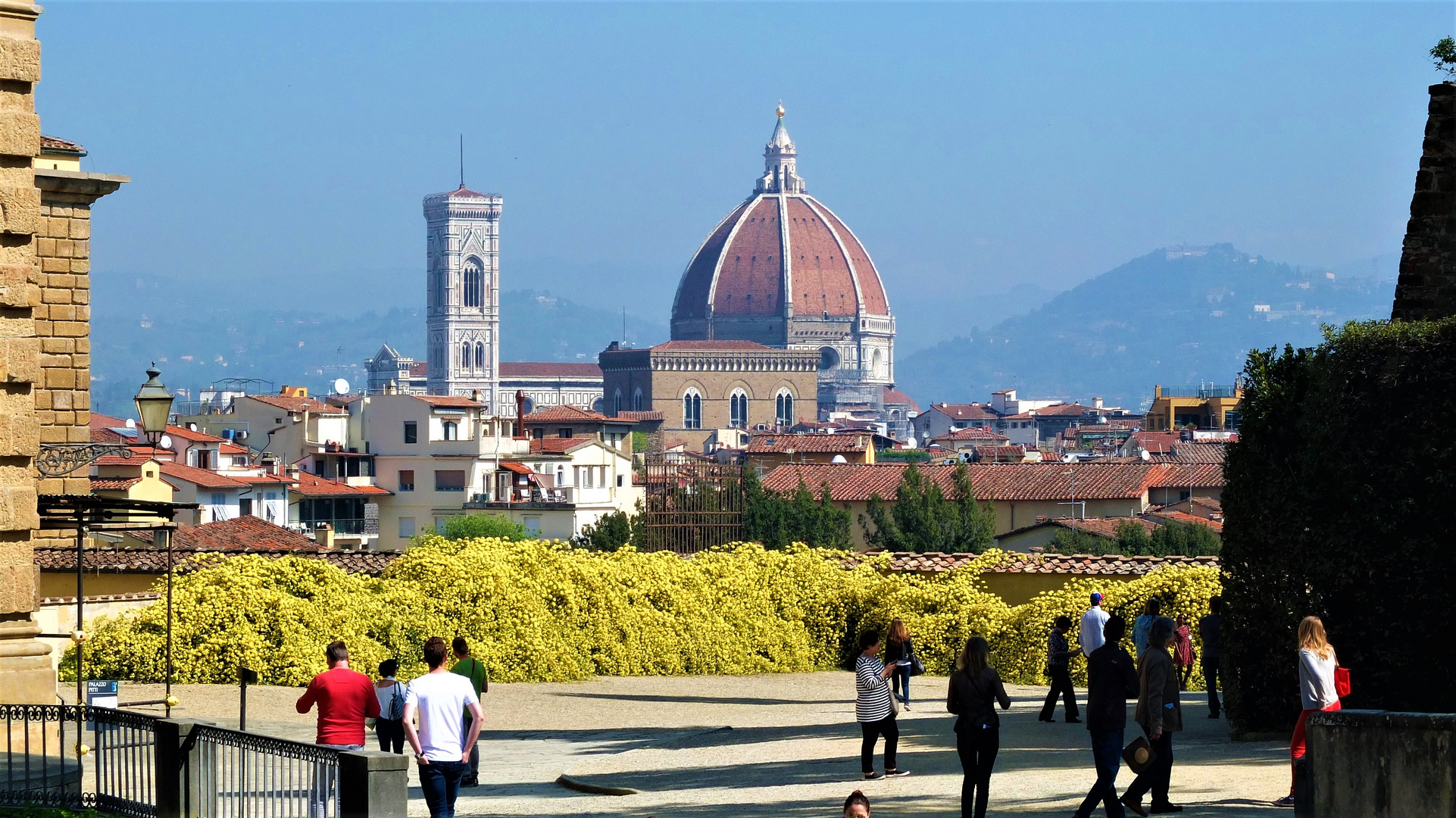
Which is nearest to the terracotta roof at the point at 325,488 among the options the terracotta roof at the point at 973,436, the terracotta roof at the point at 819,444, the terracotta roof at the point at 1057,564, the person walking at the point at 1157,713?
the terracotta roof at the point at 819,444

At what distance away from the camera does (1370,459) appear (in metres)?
14.3

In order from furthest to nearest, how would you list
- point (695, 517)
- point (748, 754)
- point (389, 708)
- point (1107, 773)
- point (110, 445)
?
point (695, 517)
point (748, 754)
point (389, 708)
point (110, 445)
point (1107, 773)

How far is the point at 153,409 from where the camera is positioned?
604 inches

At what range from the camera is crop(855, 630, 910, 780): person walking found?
12.7 m

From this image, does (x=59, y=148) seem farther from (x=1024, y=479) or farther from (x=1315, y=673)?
(x=1024, y=479)

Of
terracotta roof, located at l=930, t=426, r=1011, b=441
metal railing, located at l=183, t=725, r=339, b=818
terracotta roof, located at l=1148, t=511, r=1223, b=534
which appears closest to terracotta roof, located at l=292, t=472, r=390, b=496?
terracotta roof, located at l=1148, t=511, r=1223, b=534

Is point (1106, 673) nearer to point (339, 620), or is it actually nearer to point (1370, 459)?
point (1370, 459)

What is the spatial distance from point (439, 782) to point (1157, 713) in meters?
3.96

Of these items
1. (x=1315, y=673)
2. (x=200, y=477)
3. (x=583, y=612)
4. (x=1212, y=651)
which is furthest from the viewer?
(x=200, y=477)

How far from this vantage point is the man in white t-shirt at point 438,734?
10.2 metres

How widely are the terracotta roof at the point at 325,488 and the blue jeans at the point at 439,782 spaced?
49132 mm

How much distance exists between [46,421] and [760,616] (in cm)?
1098

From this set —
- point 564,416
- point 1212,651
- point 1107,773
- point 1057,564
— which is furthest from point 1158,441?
point 1107,773

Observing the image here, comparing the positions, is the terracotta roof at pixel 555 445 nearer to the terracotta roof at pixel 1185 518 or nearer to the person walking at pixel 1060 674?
the terracotta roof at pixel 1185 518
